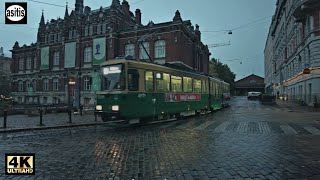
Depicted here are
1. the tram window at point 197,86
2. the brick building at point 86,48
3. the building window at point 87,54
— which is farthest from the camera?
the building window at point 87,54

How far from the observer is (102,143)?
32.7 feet

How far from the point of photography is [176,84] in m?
18.5

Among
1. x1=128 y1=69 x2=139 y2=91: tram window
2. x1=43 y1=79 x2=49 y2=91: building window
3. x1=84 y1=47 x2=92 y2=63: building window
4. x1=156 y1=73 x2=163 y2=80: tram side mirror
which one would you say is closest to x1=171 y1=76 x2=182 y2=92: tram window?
x1=156 y1=73 x2=163 y2=80: tram side mirror

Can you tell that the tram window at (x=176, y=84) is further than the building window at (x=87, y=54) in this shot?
No

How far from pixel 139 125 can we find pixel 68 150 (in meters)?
7.55

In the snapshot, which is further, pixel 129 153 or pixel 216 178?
pixel 129 153

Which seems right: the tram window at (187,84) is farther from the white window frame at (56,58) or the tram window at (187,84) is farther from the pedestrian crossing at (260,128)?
the white window frame at (56,58)

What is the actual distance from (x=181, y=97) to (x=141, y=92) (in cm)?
495

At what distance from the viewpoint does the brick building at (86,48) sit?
44.1 metres

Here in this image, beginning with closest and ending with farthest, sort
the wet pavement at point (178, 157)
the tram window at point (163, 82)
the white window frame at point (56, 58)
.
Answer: the wet pavement at point (178, 157), the tram window at point (163, 82), the white window frame at point (56, 58)

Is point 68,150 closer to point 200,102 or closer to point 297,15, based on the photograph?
point 200,102

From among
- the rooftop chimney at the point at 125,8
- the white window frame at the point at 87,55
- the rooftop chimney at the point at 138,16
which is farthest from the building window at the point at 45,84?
the rooftop chimney at the point at 138,16

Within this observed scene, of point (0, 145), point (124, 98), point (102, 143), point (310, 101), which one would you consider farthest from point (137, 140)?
point (310, 101)

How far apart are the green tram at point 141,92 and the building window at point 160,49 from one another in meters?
24.2
